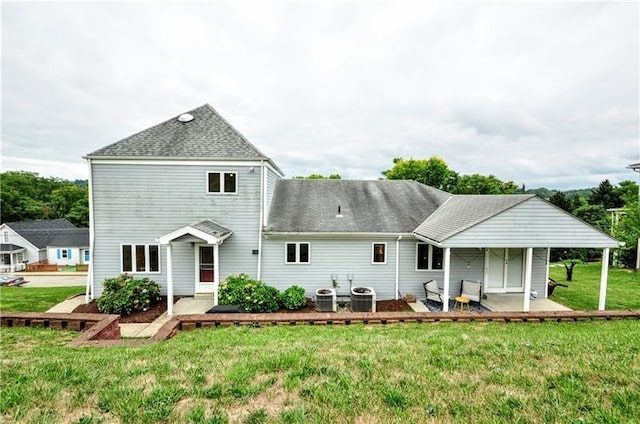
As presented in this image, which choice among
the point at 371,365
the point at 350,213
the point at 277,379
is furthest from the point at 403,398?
the point at 350,213

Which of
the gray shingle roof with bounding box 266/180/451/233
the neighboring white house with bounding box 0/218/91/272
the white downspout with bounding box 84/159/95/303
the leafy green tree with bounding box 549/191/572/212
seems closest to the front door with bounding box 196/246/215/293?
the gray shingle roof with bounding box 266/180/451/233

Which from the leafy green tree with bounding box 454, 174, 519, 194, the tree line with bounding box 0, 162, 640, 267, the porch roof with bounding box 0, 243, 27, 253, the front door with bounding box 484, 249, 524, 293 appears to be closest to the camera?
the front door with bounding box 484, 249, 524, 293

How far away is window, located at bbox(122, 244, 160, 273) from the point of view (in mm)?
11492

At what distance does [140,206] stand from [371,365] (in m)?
11.2

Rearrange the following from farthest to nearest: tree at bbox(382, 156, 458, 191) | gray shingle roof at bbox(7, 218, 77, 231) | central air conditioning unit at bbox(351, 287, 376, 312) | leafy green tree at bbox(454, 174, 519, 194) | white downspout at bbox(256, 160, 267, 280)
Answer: tree at bbox(382, 156, 458, 191)
leafy green tree at bbox(454, 174, 519, 194)
gray shingle roof at bbox(7, 218, 77, 231)
white downspout at bbox(256, 160, 267, 280)
central air conditioning unit at bbox(351, 287, 376, 312)

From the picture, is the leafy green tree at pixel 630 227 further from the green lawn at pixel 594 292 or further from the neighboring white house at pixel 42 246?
the neighboring white house at pixel 42 246

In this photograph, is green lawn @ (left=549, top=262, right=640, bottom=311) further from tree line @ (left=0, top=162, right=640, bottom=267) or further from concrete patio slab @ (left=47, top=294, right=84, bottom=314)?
concrete patio slab @ (left=47, top=294, right=84, bottom=314)

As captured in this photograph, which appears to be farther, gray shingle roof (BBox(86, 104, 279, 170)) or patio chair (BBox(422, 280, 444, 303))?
gray shingle roof (BBox(86, 104, 279, 170))

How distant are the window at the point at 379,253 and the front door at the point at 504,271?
440 centimetres

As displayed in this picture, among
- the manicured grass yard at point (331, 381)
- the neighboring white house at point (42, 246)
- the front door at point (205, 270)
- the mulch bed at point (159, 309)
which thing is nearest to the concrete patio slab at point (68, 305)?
the mulch bed at point (159, 309)

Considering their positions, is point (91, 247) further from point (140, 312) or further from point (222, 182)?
point (222, 182)

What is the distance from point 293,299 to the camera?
10.2 metres

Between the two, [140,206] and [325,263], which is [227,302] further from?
[140,206]

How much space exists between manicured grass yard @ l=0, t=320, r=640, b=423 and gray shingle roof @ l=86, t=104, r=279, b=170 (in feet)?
25.2
